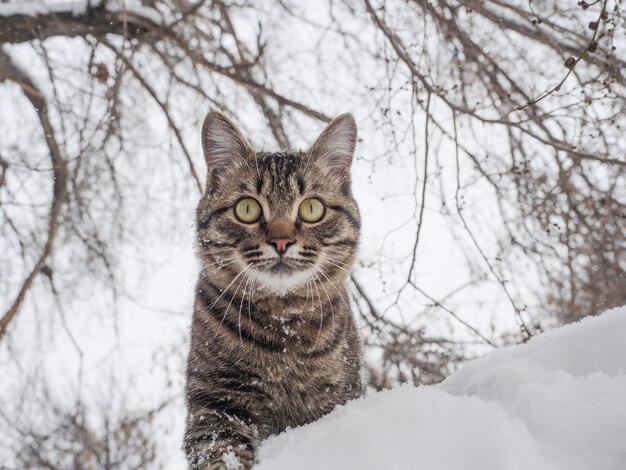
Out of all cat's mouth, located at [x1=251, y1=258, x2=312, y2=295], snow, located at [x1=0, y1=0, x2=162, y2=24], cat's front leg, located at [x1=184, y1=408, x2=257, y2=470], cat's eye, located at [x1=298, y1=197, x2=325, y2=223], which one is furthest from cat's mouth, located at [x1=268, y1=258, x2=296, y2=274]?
snow, located at [x1=0, y1=0, x2=162, y2=24]

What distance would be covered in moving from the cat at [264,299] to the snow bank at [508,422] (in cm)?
40

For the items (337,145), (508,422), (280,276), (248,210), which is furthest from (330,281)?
(508,422)

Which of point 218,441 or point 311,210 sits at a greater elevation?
point 311,210

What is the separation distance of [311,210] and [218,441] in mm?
920

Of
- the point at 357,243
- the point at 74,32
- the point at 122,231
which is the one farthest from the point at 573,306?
the point at 74,32

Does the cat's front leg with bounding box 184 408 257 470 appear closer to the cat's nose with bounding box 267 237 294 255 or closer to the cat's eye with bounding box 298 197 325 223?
the cat's nose with bounding box 267 237 294 255

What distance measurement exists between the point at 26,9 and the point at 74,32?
435 mm

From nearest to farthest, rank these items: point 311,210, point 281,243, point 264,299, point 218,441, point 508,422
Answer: point 508,422, point 218,441, point 281,243, point 264,299, point 311,210

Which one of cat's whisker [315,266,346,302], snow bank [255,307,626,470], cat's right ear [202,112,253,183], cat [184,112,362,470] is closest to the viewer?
snow bank [255,307,626,470]

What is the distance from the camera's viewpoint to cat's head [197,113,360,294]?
2012 millimetres

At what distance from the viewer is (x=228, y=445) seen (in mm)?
1740

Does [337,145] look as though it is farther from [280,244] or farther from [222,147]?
[280,244]

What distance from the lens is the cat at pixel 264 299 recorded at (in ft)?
6.36

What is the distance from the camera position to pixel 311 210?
2.19 meters
